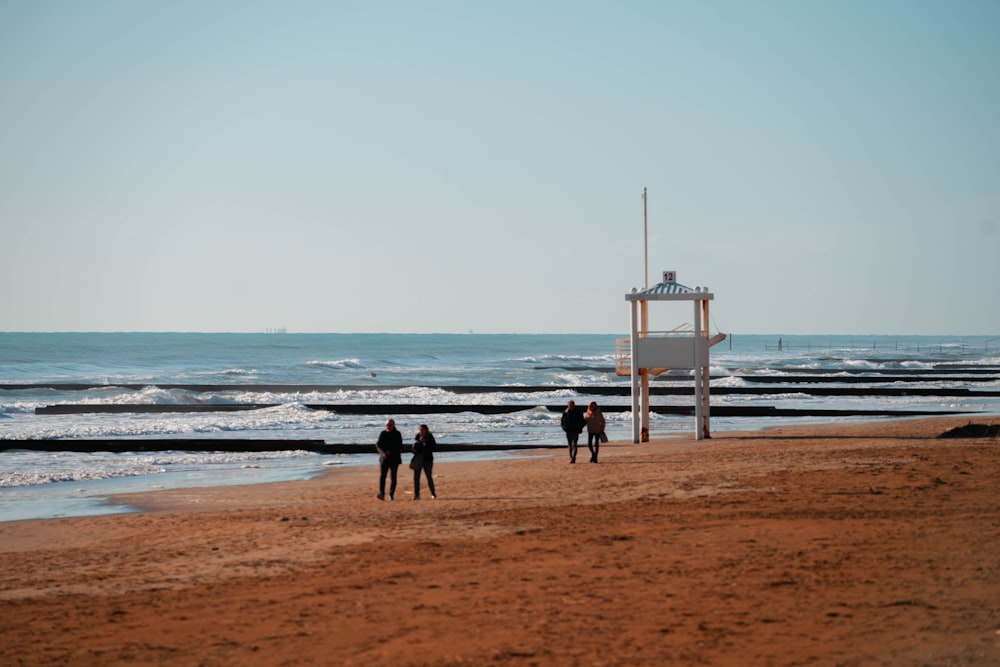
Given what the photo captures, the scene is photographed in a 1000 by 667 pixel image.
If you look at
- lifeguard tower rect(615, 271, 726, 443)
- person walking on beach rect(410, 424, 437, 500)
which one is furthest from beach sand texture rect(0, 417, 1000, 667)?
lifeguard tower rect(615, 271, 726, 443)

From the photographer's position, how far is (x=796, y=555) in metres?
12.9

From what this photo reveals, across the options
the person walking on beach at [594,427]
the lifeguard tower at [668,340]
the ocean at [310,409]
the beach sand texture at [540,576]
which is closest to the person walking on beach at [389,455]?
the beach sand texture at [540,576]

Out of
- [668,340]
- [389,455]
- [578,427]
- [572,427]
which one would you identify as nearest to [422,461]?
[389,455]

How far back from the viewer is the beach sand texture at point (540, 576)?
9.65 meters

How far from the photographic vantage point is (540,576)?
1228cm

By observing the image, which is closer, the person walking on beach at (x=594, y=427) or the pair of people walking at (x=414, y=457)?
the pair of people walking at (x=414, y=457)

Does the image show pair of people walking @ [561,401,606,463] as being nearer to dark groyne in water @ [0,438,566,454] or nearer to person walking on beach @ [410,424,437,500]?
person walking on beach @ [410,424,437,500]

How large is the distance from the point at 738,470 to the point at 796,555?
9.29 meters

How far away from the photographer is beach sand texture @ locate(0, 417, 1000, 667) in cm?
965

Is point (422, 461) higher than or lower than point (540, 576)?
higher

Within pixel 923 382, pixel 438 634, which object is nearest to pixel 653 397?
pixel 923 382

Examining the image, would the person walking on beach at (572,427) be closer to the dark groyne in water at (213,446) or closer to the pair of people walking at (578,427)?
the pair of people walking at (578,427)

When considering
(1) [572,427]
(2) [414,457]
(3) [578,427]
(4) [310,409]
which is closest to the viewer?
(2) [414,457]

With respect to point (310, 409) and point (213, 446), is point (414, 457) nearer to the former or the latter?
point (213, 446)
